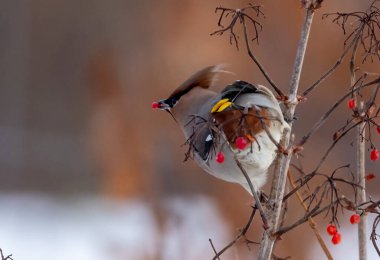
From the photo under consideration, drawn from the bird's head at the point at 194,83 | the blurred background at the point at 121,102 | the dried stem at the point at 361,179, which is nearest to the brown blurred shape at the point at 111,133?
the blurred background at the point at 121,102

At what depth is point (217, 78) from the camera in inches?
44.8

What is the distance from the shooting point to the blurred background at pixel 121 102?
7.91 feet

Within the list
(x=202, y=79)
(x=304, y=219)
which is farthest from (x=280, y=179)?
(x=202, y=79)

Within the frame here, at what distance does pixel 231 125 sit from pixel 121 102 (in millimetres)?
1990

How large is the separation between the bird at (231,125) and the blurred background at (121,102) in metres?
1.22

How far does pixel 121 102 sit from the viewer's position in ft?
8.95

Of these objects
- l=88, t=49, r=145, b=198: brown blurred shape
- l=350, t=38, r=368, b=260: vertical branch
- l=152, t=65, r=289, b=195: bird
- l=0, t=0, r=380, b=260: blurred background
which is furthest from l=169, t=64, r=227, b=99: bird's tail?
l=88, t=49, r=145, b=198: brown blurred shape

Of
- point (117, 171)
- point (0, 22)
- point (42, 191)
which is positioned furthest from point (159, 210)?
point (0, 22)

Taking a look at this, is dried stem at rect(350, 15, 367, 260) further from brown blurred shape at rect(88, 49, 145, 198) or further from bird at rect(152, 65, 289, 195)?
brown blurred shape at rect(88, 49, 145, 198)

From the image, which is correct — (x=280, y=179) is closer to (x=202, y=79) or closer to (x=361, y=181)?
(x=361, y=181)

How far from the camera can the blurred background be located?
241 cm

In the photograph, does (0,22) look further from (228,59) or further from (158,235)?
(158,235)

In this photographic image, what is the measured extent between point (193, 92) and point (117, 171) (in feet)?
Answer: 4.92

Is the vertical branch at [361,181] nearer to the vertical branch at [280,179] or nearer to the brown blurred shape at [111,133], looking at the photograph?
the vertical branch at [280,179]
